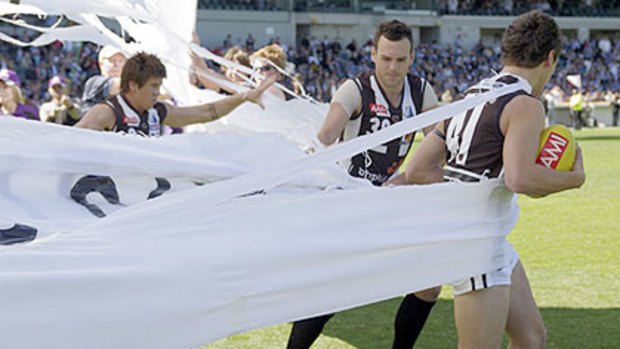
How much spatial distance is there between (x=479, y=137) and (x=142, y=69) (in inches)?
97.3

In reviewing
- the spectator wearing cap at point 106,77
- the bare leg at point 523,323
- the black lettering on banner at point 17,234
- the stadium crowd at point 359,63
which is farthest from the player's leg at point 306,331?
the stadium crowd at point 359,63

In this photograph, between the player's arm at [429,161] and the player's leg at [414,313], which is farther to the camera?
the player's leg at [414,313]

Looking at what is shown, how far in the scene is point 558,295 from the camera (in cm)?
891

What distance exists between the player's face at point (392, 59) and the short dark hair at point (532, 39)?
1615mm

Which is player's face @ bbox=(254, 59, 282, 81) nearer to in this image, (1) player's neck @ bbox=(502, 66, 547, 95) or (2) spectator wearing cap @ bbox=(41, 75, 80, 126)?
(2) spectator wearing cap @ bbox=(41, 75, 80, 126)

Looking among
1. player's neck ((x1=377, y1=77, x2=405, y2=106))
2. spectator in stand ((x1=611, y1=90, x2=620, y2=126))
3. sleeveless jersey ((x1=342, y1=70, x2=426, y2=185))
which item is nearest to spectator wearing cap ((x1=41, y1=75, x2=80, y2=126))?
sleeveless jersey ((x1=342, y1=70, x2=426, y2=185))

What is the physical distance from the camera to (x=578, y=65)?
5997cm

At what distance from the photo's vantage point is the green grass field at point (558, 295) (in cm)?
741


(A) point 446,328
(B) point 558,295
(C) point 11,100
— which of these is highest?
(C) point 11,100

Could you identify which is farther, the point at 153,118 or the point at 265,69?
the point at 265,69

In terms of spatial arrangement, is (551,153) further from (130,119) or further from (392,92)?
(130,119)

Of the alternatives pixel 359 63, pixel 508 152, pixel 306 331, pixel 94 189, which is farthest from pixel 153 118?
pixel 359 63

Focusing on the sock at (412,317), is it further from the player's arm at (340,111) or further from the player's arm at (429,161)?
the player's arm at (429,161)

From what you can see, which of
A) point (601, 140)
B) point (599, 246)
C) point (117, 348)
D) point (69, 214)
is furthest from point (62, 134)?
point (601, 140)
